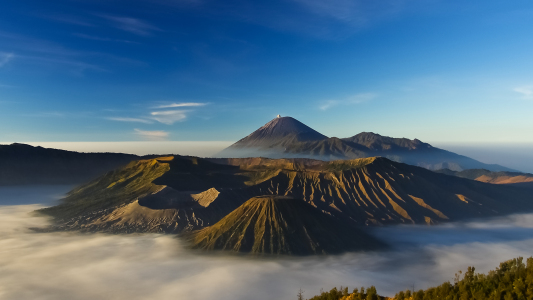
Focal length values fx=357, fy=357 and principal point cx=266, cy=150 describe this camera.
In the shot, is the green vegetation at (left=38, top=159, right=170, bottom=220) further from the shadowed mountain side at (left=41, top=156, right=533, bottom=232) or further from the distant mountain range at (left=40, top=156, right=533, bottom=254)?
the distant mountain range at (left=40, top=156, right=533, bottom=254)

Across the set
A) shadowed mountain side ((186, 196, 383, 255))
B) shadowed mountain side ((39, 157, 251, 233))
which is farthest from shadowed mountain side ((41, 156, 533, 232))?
shadowed mountain side ((186, 196, 383, 255))

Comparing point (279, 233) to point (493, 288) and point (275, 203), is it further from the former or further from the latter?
point (493, 288)

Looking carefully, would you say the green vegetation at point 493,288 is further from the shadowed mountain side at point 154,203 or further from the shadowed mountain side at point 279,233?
the shadowed mountain side at point 154,203

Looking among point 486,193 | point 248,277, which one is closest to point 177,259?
point 248,277

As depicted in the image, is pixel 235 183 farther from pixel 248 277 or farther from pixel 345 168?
pixel 248 277

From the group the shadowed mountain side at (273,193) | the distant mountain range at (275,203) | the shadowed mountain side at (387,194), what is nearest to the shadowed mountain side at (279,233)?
the distant mountain range at (275,203)

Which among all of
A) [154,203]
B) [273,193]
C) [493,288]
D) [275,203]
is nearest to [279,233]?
[275,203]

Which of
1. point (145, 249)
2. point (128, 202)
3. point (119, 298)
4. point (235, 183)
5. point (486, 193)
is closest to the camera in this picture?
point (119, 298)
